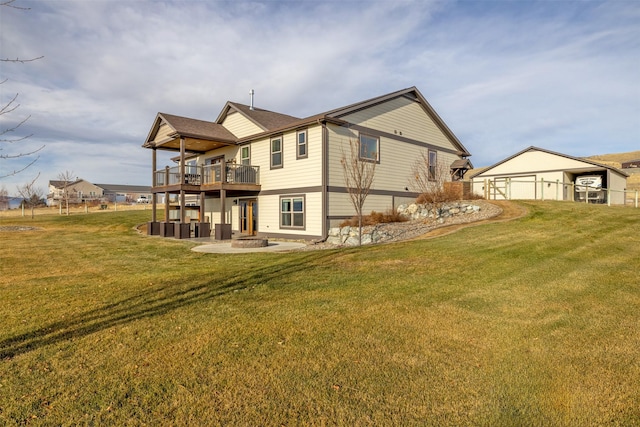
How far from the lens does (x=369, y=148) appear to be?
1919 cm

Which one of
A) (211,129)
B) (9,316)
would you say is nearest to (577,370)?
(9,316)

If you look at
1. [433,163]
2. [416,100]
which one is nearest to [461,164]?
[433,163]

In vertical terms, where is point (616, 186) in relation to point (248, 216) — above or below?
above

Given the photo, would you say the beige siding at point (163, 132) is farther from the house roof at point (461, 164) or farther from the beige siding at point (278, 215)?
the house roof at point (461, 164)

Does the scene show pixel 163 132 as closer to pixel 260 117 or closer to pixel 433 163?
pixel 260 117

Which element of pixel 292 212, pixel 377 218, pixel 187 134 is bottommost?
Answer: pixel 377 218

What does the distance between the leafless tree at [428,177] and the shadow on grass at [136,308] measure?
530 inches

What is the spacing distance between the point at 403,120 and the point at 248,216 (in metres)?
10.9

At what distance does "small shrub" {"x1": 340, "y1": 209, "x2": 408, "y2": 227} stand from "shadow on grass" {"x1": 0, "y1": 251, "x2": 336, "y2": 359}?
836 centimetres

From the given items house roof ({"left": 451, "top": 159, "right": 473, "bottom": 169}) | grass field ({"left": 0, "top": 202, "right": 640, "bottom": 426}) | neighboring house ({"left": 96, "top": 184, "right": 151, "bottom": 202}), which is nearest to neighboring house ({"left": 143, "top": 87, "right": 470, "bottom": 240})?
house roof ({"left": 451, "top": 159, "right": 473, "bottom": 169})

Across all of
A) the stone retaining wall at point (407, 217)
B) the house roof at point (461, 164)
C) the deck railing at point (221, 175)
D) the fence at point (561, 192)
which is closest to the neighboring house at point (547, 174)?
the fence at point (561, 192)

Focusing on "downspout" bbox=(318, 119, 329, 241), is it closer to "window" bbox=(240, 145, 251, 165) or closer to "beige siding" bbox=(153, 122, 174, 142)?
"window" bbox=(240, 145, 251, 165)

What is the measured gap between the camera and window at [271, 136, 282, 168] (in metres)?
19.2

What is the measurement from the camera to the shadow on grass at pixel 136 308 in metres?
4.60
